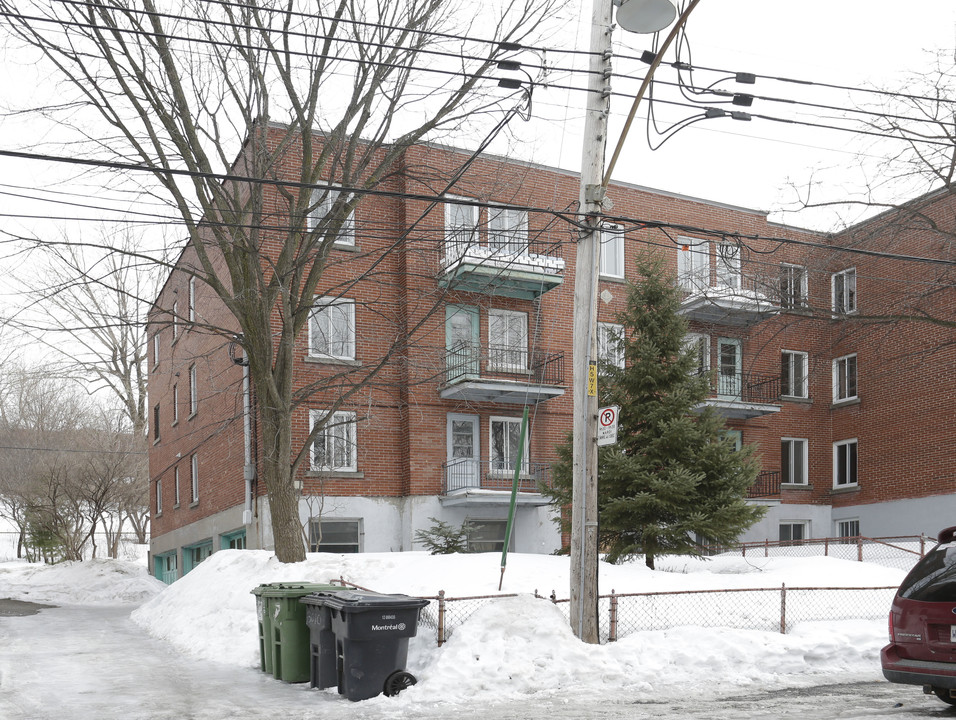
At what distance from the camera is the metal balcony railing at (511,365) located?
2444cm

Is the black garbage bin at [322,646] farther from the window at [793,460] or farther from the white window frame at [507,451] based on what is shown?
the window at [793,460]

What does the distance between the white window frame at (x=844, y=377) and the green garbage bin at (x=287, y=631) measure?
73.4ft

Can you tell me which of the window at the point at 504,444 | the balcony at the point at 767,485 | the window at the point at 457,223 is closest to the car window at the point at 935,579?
the window at the point at 457,223

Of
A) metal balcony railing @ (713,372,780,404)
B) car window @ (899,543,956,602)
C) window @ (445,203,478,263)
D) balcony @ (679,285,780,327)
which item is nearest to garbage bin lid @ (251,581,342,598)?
car window @ (899,543,956,602)

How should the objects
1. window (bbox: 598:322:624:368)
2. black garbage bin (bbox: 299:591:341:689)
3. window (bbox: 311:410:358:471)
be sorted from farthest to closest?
window (bbox: 311:410:358:471)
window (bbox: 598:322:624:368)
black garbage bin (bbox: 299:591:341:689)

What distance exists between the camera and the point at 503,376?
2508cm

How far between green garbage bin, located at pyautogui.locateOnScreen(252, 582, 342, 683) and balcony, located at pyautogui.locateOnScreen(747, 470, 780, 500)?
1814cm

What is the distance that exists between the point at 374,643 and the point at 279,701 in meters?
1.25

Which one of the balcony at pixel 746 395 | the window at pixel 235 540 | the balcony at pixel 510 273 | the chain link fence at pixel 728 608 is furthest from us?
the balcony at pixel 746 395

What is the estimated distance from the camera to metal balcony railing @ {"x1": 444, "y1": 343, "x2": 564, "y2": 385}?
24.4m

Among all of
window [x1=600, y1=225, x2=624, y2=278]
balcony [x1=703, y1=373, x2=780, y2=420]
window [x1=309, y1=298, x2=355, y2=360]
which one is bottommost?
balcony [x1=703, y1=373, x2=780, y2=420]

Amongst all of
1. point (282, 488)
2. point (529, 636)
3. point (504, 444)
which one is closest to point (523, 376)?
point (504, 444)

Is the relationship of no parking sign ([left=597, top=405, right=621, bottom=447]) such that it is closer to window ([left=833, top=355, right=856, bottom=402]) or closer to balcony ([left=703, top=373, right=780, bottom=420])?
balcony ([left=703, top=373, right=780, bottom=420])

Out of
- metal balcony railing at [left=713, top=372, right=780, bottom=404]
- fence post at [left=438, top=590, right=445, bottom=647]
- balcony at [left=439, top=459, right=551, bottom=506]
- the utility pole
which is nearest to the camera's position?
fence post at [left=438, top=590, right=445, bottom=647]
